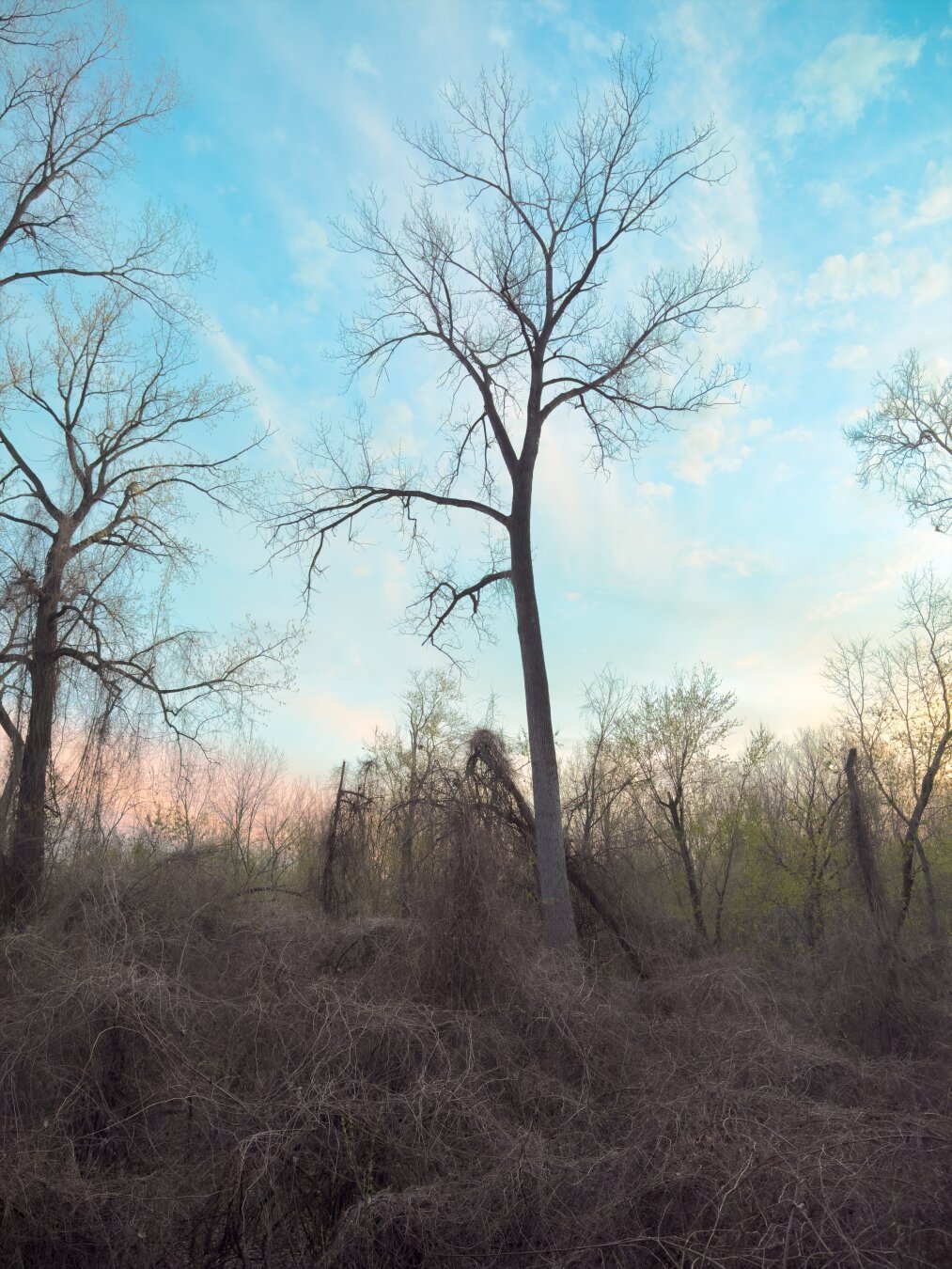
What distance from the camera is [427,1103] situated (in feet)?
20.1

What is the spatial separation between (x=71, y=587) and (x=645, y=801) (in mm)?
14639

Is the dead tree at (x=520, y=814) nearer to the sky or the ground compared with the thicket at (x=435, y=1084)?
nearer to the sky

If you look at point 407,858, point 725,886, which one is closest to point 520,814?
point 407,858

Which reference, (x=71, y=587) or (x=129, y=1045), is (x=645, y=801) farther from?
(x=129, y=1045)

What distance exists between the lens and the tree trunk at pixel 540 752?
12.8 meters

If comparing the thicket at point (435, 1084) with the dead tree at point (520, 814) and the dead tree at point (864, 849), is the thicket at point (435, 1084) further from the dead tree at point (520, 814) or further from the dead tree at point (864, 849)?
the dead tree at point (864, 849)

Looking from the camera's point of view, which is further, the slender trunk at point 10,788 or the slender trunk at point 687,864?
the slender trunk at point 687,864

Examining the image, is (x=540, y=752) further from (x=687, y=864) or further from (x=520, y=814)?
(x=687, y=864)

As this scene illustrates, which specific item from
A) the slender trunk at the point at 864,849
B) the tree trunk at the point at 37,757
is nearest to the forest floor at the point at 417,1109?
the tree trunk at the point at 37,757

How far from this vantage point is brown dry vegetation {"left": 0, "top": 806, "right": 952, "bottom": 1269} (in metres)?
4.84

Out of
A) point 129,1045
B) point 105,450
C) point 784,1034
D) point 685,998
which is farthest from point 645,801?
point 129,1045

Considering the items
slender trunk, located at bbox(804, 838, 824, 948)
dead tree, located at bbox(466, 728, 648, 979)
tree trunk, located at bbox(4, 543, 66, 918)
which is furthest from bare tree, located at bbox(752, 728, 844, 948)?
tree trunk, located at bbox(4, 543, 66, 918)

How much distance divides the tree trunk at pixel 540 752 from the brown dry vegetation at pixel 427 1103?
2253 mm

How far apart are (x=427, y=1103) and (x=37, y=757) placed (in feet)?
36.4
